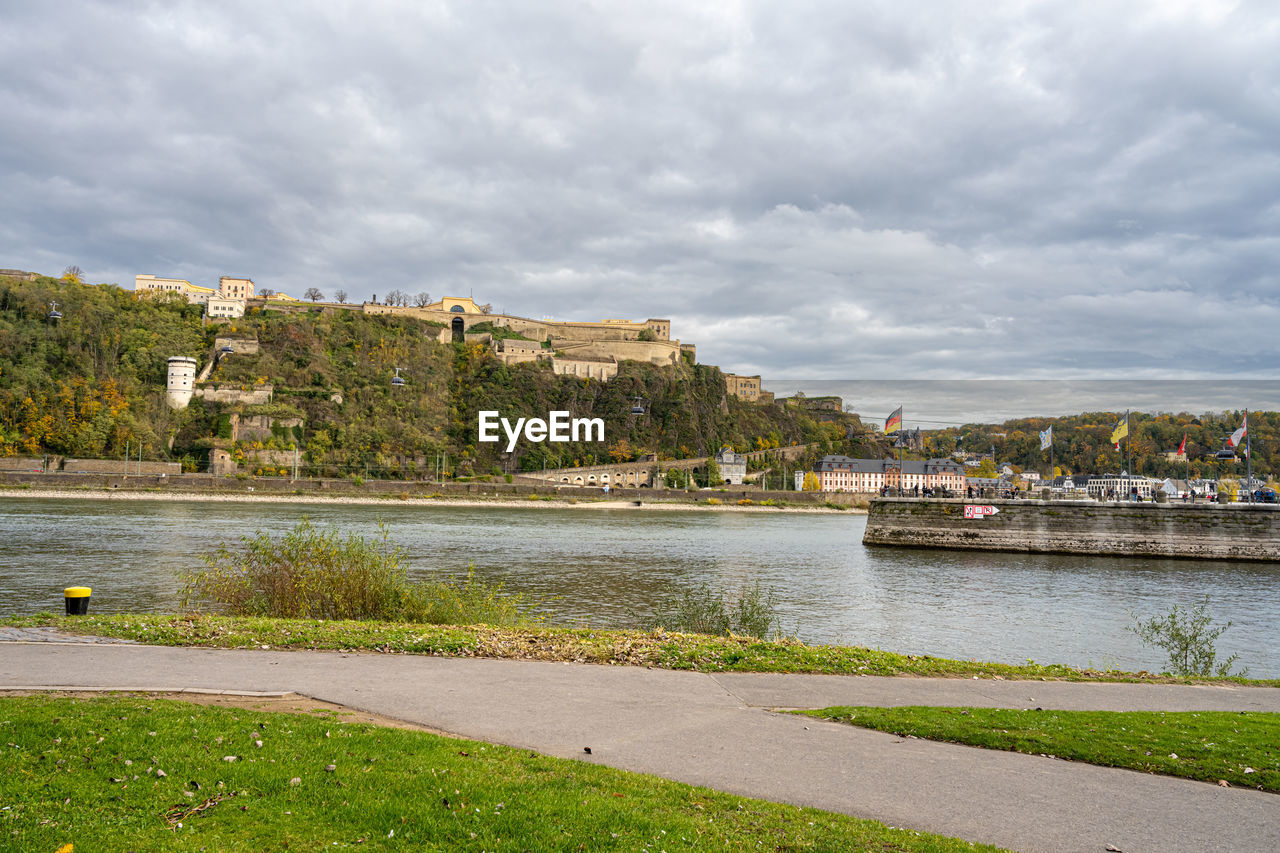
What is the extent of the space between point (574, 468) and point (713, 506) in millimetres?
25517

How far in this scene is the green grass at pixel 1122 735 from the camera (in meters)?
6.77

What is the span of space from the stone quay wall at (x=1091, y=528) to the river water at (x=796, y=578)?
120cm

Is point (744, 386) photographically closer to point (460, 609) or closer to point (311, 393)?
point (311, 393)

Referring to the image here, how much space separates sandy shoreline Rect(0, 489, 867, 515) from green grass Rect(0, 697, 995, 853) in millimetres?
82032

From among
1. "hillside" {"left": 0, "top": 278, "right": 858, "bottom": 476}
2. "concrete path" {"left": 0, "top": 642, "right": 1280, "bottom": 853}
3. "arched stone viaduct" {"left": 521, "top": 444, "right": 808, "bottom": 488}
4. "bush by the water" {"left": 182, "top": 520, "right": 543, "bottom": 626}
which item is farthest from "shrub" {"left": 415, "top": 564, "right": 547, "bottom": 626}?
"arched stone viaduct" {"left": 521, "top": 444, "right": 808, "bottom": 488}

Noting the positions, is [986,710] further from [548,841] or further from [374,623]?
[374,623]

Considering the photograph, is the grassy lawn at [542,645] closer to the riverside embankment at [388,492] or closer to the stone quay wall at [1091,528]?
the stone quay wall at [1091,528]

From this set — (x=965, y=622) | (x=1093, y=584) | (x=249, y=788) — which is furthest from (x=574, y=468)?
(x=249, y=788)

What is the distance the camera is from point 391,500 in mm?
90812

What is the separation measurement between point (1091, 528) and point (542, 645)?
4077cm

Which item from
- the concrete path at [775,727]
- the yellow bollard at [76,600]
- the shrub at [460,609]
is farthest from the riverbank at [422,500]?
the concrete path at [775,727]

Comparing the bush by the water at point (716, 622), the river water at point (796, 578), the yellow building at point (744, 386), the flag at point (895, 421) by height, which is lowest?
the river water at point (796, 578)

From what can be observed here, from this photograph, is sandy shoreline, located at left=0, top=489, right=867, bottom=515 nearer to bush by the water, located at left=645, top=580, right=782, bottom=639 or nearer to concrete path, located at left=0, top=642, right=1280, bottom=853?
bush by the water, located at left=645, top=580, right=782, bottom=639

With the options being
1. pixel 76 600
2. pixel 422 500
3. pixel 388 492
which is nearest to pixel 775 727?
pixel 76 600
